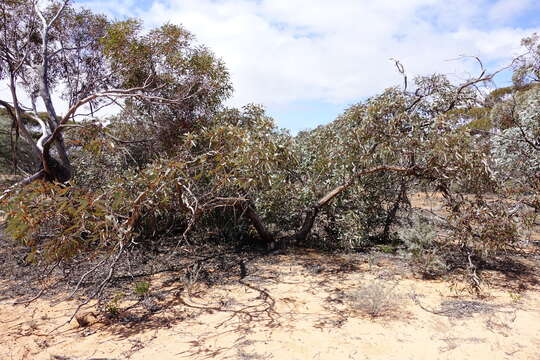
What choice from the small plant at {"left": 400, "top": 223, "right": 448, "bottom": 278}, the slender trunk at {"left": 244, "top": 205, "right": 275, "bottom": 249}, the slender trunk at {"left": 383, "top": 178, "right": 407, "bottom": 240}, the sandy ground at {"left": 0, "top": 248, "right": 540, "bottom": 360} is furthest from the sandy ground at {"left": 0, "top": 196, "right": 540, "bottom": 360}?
the slender trunk at {"left": 383, "top": 178, "right": 407, "bottom": 240}

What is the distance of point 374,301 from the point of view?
4.27m

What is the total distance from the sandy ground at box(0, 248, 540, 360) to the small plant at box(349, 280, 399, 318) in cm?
2

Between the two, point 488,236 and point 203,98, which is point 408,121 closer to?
point 488,236

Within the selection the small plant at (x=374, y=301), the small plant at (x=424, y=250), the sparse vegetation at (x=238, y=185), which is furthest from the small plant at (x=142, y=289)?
the small plant at (x=424, y=250)

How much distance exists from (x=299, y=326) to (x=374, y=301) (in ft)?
2.88

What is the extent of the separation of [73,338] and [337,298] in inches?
112

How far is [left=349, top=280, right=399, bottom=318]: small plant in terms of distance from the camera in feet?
13.9

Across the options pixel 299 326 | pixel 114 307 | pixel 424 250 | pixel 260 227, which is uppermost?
pixel 260 227

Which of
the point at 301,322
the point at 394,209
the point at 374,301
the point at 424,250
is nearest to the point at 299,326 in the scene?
the point at 301,322

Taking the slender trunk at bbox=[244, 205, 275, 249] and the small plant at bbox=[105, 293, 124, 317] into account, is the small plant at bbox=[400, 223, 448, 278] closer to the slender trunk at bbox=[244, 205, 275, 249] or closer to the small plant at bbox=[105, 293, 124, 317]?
the slender trunk at bbox=[244, 205, 275, 249]

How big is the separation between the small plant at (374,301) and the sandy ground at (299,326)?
0.02m

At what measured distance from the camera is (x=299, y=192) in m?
6.59

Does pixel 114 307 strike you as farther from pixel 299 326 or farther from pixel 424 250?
pixel 424 250

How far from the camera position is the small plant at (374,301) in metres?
4.25
